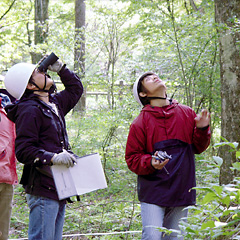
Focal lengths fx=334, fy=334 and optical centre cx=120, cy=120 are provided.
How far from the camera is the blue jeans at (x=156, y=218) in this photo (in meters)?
2.62

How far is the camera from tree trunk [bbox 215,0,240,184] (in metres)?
3.73

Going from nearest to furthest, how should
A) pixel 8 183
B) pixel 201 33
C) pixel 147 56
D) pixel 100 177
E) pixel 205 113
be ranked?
pixel 205 113 → pixel 100 177 → pixel 8 183 → pixel 201 33 → pixel 147 56

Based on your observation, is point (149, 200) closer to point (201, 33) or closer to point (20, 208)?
point (20, 208)

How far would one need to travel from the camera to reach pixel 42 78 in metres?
2.92

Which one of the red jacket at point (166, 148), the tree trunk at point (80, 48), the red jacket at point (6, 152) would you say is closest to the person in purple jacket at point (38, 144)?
the red jacket at point (6, 152)

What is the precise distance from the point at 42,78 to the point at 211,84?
4.95 metres

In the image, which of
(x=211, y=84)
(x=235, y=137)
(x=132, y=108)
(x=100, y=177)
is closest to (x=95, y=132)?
(x=132, y=108)

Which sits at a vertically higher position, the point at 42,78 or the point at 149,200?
the point at 42,78

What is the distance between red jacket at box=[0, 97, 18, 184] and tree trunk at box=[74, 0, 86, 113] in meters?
4.90

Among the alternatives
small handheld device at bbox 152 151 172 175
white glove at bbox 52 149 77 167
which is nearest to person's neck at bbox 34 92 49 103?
white glove at bbox 52 149 77 167

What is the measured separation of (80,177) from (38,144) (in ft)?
1.45

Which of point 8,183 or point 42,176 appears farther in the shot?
point 8,183

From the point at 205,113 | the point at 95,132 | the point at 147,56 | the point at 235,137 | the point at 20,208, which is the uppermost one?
the point at 147,56

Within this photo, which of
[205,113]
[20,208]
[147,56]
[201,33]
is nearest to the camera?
[205,113]
